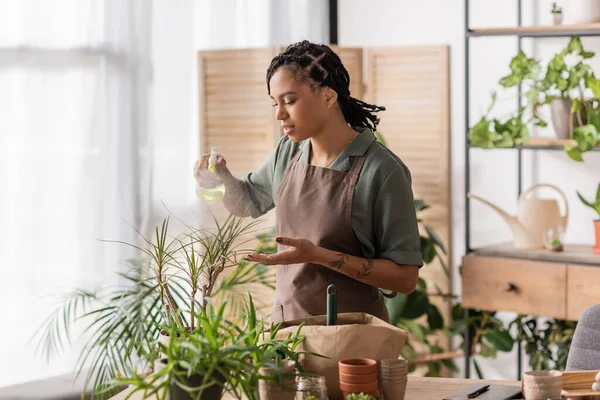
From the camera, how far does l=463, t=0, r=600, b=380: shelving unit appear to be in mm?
3732

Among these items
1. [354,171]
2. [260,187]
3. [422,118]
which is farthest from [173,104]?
[354,171]

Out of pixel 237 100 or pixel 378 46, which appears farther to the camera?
pixel 378 46

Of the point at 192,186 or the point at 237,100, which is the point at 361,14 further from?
Answer: the point at 192,186

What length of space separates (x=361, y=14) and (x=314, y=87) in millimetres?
2672

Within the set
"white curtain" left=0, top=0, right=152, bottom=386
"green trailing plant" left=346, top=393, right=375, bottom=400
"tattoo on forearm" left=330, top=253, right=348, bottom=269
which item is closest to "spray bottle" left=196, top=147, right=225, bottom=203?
"tattoo on forearm" left=330, top=253, right=348, bottom=269

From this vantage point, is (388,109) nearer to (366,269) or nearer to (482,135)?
(482,135)

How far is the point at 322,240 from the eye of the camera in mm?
2434

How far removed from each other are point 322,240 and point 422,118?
2148 mm

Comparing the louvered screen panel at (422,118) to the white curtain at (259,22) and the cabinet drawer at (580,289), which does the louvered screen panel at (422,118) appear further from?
the cabinet drawer at (580,289)

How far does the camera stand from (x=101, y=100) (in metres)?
3.86

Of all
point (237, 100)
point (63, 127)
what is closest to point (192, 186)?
point (237, 100)

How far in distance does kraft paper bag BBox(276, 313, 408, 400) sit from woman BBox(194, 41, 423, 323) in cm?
41

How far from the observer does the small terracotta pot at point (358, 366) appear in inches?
71.3

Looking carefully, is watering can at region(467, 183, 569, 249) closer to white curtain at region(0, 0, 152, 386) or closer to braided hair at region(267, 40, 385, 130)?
white curtain at region(0, 0, 152, 386)
